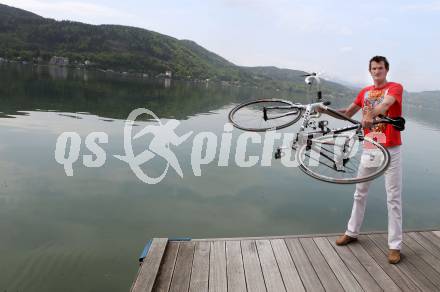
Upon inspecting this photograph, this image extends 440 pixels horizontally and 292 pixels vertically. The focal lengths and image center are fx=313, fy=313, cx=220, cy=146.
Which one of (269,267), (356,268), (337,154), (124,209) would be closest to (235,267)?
(269,267)

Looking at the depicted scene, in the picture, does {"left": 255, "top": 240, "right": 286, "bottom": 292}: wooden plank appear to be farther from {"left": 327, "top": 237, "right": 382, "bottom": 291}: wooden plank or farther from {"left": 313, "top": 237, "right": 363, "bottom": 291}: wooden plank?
{"left": 327, "top": 237, "right": 382, "bottom": 291}: wooden plank

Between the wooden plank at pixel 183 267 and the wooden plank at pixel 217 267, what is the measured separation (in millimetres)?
428

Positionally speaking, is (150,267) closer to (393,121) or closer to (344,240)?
(344,240)

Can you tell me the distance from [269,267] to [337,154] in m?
2.62

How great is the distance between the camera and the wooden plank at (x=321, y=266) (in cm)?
573

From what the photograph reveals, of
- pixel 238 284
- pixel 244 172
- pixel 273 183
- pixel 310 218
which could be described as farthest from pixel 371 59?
pixel 244 172

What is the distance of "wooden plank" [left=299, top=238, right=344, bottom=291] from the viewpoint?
5734 mm

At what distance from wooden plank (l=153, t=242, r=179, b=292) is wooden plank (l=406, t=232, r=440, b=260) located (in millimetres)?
5763

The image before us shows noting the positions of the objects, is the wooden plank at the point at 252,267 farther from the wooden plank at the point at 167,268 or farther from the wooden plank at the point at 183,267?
the wooden plank at the point at 167,268

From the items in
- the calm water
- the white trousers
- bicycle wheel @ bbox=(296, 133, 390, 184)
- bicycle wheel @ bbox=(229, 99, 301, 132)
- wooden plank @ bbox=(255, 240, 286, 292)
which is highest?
bicycle wheel @ bbox=(229, 99, 301, 132)

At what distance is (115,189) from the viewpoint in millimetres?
15094

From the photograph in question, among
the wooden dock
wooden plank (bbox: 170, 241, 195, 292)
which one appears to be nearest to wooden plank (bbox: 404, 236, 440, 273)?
the wooden dock

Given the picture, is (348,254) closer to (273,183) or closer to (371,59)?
(371,59)

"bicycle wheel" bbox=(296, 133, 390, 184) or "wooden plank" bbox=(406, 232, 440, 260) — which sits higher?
"bicycle wheel" bbox=(296, 133, 390, 184)
